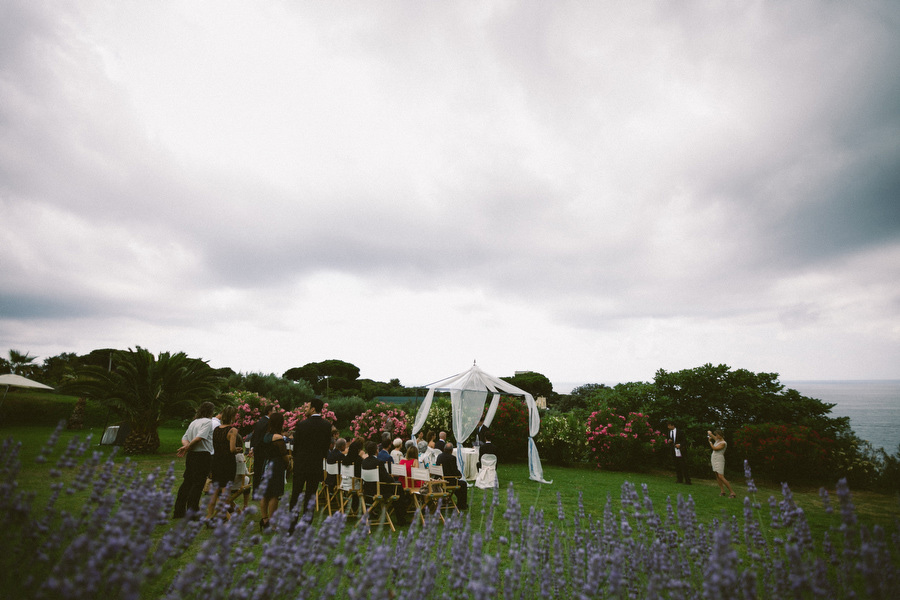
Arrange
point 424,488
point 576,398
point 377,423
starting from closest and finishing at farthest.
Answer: point 424,488 → point 377,423 → point 576,398

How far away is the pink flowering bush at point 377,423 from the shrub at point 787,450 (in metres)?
11.6

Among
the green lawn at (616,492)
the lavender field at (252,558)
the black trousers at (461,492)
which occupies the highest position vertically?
the lavender field at (252,558)

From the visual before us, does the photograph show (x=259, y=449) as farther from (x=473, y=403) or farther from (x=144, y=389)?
(x=144, y=389)

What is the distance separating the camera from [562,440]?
49.2 ft

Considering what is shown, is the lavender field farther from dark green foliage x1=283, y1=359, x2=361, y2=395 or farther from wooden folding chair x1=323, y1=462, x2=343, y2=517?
dark green foliage x1=283, y1=359, x2=361, y2=395

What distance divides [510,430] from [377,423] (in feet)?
17.3

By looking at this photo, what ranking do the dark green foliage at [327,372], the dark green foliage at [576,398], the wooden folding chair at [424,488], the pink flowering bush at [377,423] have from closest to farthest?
the wooden folding chair at [424,488] < the pink flowering bush at [377,423] < the dark green foliage at [576,398] < the dark green foliage at [327,372]

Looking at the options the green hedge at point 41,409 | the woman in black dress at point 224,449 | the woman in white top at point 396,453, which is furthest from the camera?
the woman in white top at point 396,453

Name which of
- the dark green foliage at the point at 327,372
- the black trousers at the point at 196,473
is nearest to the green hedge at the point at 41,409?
the black trousers at the point at 196,473

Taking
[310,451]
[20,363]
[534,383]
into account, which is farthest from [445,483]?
[534,383]

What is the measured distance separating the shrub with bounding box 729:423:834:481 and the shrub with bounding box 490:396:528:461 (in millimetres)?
7075

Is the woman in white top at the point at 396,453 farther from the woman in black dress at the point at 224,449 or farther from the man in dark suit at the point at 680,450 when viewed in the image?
the man in dark suit at the point at 680,450

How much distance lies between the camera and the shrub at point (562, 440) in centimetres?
1490

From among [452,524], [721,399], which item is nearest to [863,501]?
[721,399]
